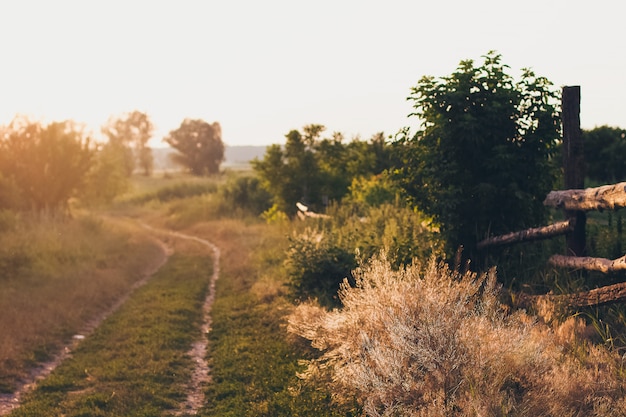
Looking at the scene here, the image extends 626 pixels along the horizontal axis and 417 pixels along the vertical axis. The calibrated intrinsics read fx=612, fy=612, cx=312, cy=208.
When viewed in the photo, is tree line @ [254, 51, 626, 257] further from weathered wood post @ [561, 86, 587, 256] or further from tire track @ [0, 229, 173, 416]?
tire track @ [0, 229, 173, 416]

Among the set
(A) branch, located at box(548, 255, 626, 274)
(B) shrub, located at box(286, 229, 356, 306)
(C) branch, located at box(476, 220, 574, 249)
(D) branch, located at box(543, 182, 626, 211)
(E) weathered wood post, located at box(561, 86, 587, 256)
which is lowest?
(B) shrub, located at box(286, 229, 356, 306)

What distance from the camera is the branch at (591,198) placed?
26.4 ft

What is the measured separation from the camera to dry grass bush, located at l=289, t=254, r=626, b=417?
5500 mm

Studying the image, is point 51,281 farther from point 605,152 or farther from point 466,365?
point 605,152

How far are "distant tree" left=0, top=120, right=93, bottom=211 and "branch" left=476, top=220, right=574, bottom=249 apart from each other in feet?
82.5

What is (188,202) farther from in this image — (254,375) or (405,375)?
(405,375)

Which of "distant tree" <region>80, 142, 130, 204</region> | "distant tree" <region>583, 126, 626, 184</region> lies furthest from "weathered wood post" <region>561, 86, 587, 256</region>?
"distant tree" <region>80, 142, 130, 204</region>

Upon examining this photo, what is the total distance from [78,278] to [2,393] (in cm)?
784

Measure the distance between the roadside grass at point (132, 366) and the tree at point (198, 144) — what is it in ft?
271

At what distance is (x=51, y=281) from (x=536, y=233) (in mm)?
12286

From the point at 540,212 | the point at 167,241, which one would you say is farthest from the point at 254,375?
the point at 167,241

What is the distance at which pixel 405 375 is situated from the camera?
6164 millimetres

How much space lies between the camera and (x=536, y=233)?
9758 millimetres

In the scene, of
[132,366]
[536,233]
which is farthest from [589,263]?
[132,366]
